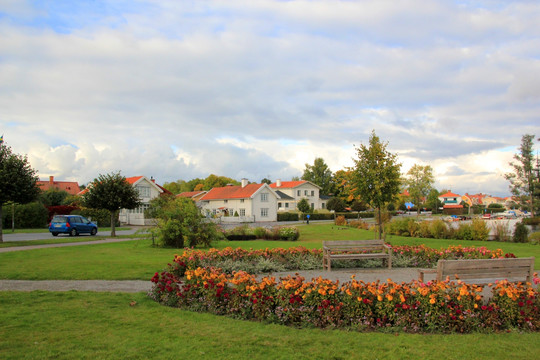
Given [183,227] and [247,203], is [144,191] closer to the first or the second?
[247,203]

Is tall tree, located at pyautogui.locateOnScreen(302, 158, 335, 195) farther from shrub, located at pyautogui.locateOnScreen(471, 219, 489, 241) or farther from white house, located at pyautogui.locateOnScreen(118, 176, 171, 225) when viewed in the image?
shrub, located at pyautogui.locateOnScreen(471, 219, 489, 241)

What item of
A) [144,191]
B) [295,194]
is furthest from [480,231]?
[295,194]

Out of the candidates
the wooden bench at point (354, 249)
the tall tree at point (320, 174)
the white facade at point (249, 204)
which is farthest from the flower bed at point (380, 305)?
the tall tree at point (320, 174)

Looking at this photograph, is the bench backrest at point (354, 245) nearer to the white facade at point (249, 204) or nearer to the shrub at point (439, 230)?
the shrub at point (439, 230)

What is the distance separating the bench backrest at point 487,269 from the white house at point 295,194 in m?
66.3

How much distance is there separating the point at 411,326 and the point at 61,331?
→ 16.6ft

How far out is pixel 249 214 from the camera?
58.3m

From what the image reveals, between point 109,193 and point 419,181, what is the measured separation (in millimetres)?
69895

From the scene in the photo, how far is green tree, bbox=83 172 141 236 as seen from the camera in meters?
27.3

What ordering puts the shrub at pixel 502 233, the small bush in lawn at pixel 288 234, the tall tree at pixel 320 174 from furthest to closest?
the tall tree at pixel 320 174, the small bush in lawn at pixel 288 234, the shrub at pixel 502 233

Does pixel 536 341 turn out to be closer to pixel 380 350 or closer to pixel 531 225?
pixel 380 350

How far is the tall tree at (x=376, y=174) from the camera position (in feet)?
61.1

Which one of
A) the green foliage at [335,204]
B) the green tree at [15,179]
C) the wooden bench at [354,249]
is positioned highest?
the green tree at [15,179]

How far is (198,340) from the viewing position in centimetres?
541
